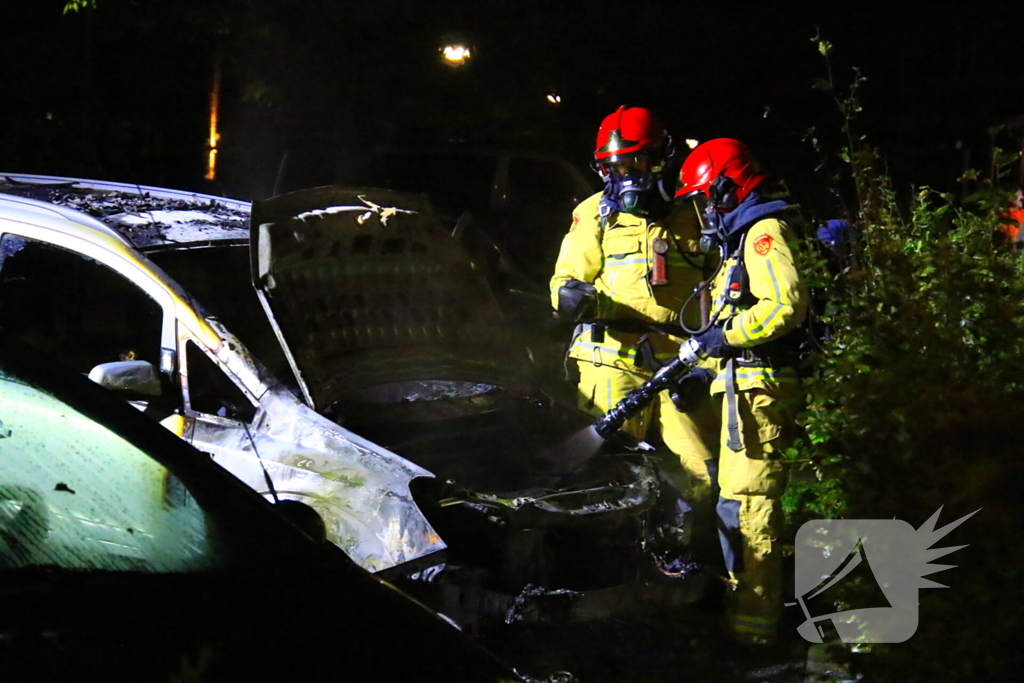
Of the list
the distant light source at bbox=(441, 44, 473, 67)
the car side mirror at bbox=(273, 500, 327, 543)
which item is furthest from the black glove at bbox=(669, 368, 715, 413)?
the distant light source at bbox=(441, 44, 473, 67)

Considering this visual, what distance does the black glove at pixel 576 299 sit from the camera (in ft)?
15.6

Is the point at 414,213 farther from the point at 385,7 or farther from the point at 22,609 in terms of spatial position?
the point at 385,7

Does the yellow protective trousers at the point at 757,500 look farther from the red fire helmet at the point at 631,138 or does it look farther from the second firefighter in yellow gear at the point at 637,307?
the red fire helmet at the point at 631,138

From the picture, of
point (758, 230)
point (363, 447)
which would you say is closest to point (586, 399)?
point (758, 230)

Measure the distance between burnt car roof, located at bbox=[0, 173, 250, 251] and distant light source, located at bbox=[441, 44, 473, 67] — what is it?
469cm

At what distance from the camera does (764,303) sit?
4.29 m

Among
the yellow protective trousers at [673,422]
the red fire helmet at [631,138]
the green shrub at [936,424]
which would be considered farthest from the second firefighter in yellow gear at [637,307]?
the green shrub at [936,424]

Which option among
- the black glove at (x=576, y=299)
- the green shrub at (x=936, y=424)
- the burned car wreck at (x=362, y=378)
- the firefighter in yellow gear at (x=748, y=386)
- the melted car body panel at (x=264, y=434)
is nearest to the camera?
the green shrub at (x=936, y=424)

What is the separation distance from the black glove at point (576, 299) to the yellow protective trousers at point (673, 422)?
32 centimetres

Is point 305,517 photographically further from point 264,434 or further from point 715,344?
point 715,344

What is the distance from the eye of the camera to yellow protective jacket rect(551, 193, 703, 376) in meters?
A: 4.89

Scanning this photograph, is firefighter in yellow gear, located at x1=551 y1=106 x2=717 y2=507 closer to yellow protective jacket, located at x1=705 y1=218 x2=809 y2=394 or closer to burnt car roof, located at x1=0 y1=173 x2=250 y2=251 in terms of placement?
yellow protective jacket, located at x1=705 y1=218 x2=809 y2=394

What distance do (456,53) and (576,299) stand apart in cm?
535

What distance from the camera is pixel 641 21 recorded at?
9.12 m
